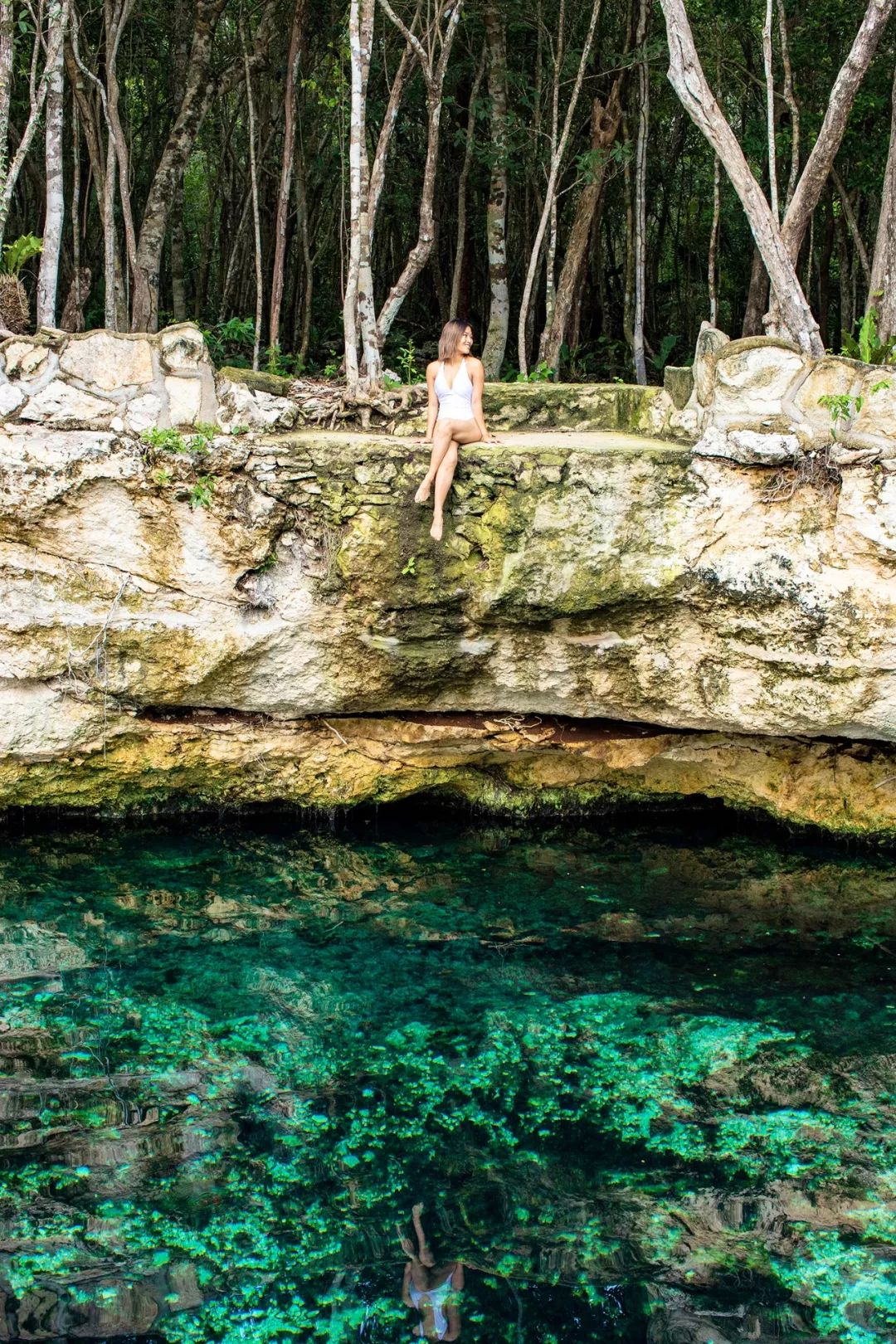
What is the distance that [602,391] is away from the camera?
8438mm

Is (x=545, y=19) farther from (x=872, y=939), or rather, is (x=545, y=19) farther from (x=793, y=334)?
(x=872, y=939)

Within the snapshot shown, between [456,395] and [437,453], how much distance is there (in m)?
0.50

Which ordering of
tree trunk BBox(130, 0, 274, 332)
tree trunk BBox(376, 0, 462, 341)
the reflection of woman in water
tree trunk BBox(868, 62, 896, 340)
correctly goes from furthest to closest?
tree trunk BBox(130, 0, 274, 332), tree trunk BBox(376, 0, 462, 341), tree trunk BBox(868, 62, 896, 340), the reflection of woman in water

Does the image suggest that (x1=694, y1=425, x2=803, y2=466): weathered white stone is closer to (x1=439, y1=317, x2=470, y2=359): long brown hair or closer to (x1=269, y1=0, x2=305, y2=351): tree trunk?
(x1=439, y1=317, x2=470, y2=359): long brown hair

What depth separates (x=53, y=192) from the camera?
8.47 meters

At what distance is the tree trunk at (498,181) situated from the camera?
11172 millimetres

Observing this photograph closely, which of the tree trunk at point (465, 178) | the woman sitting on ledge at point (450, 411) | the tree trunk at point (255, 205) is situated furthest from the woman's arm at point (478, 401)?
the tree trunk at point (465, 178)

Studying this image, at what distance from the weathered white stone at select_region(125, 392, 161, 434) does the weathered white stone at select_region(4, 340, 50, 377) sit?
611mm

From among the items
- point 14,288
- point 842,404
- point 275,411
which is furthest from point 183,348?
point 842,404

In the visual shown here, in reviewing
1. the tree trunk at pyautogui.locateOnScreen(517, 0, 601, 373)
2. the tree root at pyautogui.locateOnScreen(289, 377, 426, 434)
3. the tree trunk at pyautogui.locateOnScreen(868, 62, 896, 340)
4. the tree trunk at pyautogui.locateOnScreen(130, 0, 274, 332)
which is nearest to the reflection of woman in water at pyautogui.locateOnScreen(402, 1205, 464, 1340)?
the tree root at pyautogui.locateOnScreen(289, 377, 426, 434)

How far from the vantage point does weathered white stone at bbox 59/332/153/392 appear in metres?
7.29

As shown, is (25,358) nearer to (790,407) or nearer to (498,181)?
(790,407)

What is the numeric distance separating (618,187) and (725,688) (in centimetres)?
1024

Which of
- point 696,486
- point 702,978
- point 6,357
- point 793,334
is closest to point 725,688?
point 696,486
